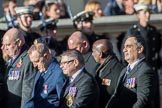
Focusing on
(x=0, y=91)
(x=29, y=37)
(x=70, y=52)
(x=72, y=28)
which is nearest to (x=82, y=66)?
(x=70, y=52)

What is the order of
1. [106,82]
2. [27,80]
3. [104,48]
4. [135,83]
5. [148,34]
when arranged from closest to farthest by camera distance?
[135,83], [27,80], [106,82], [104,48], [148,34]

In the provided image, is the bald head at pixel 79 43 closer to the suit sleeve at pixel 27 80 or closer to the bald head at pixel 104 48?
the bald head at pixel 104 48

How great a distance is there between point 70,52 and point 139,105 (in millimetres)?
1193

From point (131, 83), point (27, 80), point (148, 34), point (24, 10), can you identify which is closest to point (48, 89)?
point (27, 80)

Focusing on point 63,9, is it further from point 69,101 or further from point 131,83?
point 69,101

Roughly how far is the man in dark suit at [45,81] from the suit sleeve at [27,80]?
3.6 inches

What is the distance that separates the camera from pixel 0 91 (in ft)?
45.7

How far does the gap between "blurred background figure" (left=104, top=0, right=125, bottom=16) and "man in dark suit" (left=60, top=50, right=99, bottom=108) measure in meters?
5.79

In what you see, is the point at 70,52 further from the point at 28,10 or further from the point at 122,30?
the point at 122,30

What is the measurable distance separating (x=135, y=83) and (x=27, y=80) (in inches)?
61.9

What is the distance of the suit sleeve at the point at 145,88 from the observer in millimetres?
13086

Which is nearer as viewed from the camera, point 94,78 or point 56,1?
point 94,78

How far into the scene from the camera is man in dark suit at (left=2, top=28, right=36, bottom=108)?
1382 cm

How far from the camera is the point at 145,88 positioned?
13.1 m
